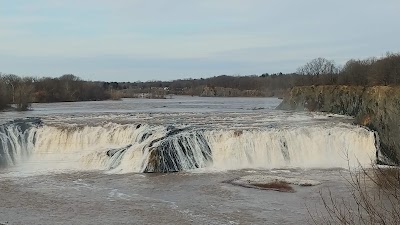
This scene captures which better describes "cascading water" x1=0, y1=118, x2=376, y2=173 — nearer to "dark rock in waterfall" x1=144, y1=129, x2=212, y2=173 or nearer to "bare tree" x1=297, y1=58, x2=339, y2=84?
"dark rock in waterfall" x1=144, y1=129, x2=212, y2=173

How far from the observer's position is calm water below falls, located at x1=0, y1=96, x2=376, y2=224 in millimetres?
13000

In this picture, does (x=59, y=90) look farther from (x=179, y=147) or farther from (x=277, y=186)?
(x=277, y=186)

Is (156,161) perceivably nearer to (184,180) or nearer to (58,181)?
(184,180)

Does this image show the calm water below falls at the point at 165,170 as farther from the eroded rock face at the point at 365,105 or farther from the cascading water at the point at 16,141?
the eroded rock face at the point at 365,105

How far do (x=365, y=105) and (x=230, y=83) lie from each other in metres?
98.8

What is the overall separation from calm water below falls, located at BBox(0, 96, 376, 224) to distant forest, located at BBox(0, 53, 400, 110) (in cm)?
1679

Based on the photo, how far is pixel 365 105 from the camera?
3084 centimetres

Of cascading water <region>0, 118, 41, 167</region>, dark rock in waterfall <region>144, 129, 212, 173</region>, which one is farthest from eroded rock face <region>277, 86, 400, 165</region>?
cascading water <region>0, 118, 41, 167</region>

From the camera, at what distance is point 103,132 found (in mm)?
24047

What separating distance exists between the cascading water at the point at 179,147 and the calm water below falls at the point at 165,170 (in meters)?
0.04

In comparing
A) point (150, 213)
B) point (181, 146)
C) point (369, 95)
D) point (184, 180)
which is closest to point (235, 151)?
point (181, 146)

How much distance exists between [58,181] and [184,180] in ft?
14.4

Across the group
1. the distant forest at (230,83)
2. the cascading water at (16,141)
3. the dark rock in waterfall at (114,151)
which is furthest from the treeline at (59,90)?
the dark rock in waterfall at (114,151)

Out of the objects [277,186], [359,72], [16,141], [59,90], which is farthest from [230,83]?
[277,186]
